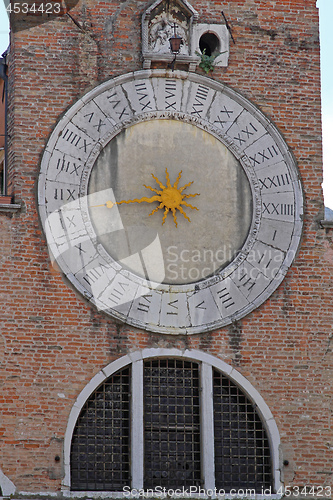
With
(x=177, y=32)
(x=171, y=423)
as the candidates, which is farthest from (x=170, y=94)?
(x=171, y=423)

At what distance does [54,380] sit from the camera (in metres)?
22.2

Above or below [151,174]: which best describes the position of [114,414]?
below

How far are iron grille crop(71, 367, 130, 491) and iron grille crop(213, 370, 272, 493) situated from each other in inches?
59.9

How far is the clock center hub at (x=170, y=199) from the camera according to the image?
2333 cm

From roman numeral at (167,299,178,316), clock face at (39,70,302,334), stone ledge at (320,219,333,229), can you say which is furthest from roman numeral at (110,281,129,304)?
stone ledge at (320,219,333,229)

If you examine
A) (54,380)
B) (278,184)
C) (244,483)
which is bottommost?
(244,483)

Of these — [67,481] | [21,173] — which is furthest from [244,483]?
[21,173]

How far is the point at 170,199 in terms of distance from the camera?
76.6 feet

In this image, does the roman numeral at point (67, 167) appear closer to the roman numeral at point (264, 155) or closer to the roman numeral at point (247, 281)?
the roman numeral at point (264, 155)

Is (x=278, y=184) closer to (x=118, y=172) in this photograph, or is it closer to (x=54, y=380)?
(x=118, y=172)

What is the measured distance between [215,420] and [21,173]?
5.22 meters
